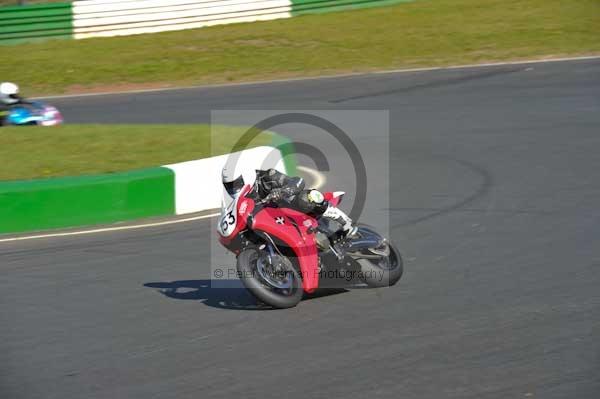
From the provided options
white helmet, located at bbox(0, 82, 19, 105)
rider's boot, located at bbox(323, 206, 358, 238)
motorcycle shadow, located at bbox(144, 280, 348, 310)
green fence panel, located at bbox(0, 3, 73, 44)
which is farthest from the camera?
green fence panel, located at bbox(0, 3, 73, 44)

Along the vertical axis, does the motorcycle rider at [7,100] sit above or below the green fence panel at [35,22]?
below

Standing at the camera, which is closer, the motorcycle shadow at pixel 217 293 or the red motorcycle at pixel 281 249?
the red motorcycle at pixel 281 249

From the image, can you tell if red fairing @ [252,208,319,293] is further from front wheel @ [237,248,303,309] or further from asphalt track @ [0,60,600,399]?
asphalt track @ [0,60,600,399]

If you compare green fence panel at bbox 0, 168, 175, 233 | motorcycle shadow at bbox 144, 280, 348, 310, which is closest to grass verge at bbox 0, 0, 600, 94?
green fence panel at bbox 0, 168, 175, 233

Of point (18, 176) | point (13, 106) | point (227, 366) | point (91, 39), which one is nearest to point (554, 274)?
point (227, 366)

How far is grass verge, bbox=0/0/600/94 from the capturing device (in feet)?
70.8

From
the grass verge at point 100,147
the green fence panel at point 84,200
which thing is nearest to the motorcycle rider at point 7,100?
the grass verge at point 100,147

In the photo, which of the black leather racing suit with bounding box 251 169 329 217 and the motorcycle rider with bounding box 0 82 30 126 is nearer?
the black leather racing suit with bounding box 251 169 329 217

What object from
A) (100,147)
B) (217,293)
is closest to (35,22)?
(100,147)

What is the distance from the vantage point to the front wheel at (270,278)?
645cm

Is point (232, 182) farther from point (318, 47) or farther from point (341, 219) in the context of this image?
point (318, 47)

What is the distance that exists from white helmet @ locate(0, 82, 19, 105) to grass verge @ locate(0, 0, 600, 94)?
582 centimetres

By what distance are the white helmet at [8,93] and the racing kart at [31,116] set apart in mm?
155

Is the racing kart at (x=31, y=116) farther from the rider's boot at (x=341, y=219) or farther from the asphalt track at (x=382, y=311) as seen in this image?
the rider's boot at (x=341, y=219)
